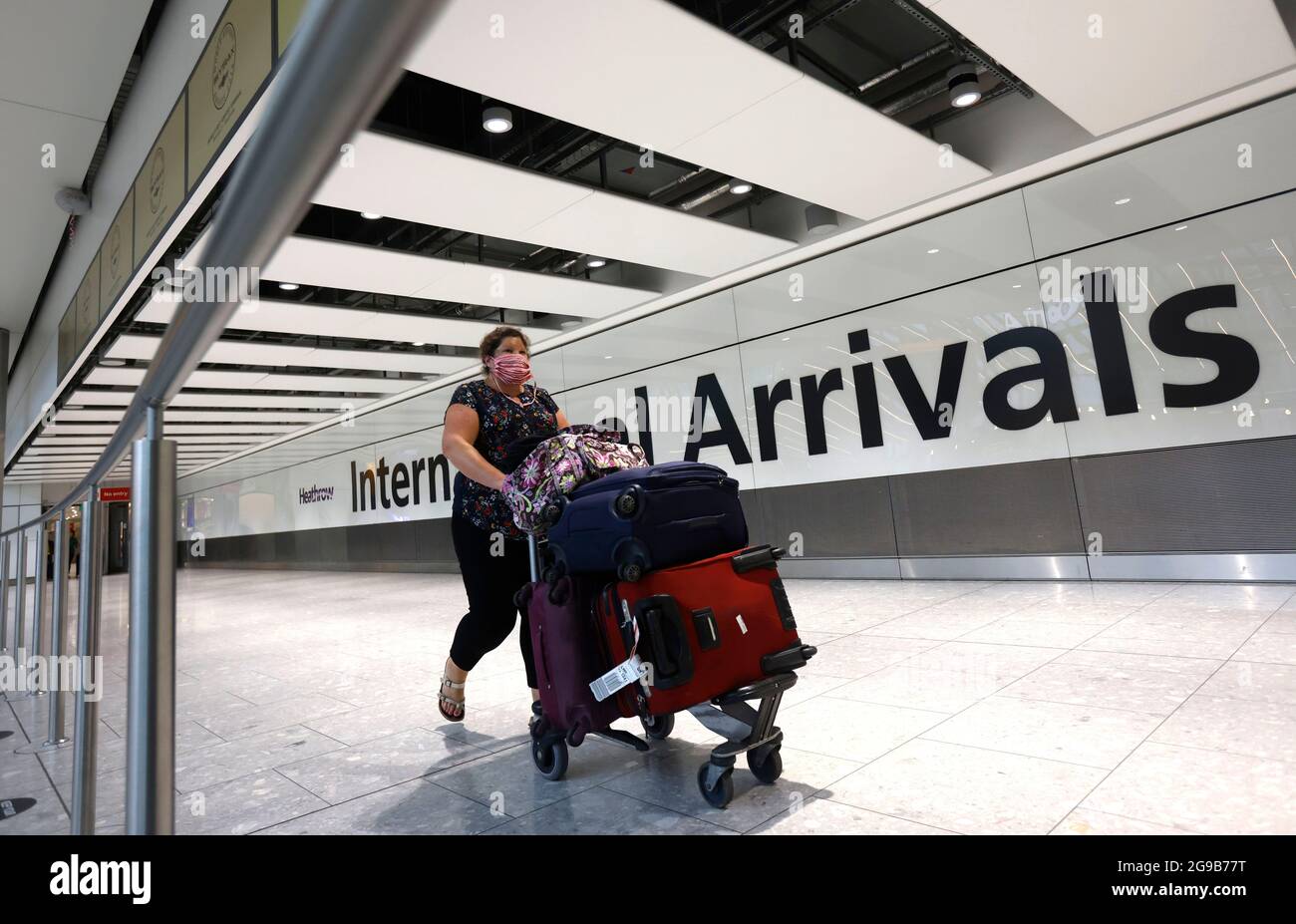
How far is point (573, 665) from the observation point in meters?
1.95

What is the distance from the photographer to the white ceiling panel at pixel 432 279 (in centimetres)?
573

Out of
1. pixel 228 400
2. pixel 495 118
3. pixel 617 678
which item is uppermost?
pixel 495 118

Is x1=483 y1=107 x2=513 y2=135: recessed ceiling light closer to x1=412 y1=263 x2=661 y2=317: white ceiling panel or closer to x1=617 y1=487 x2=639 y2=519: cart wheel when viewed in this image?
x1=412 y1=263 x2=661 y2=317: white ceiling panel

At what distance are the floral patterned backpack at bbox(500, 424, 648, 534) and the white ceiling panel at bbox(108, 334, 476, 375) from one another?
6.58 m

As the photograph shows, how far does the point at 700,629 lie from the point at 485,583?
3.49 ft

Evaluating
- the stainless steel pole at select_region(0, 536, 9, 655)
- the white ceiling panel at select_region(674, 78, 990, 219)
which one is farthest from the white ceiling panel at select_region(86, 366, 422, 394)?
the white ceiling panel at select_region(674, 78, 990, 219)

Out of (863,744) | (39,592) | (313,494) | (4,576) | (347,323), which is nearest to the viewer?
(863,744)

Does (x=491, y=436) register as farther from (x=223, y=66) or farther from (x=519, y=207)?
(x=519, y=207)

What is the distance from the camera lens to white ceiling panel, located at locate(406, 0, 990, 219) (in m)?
3.31

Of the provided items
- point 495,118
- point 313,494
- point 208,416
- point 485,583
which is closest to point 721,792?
point 485,583

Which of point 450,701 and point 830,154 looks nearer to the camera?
point 450,701

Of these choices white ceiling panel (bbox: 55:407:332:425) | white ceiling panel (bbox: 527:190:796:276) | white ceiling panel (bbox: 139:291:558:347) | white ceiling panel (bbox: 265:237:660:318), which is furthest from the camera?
white ceiling panel (bbox: 55:407:332:425)

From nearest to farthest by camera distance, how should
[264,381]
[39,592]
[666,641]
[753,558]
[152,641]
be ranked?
[152,641]
[666,641]
[753,558]
[39,592]
[264,381]
